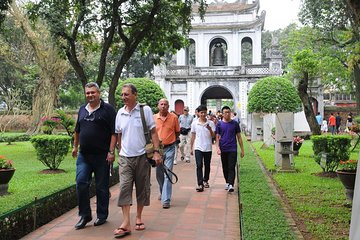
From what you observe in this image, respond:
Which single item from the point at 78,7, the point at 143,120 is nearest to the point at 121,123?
the point at 143,120

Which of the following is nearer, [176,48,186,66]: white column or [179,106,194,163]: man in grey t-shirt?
[179,106,194,163]: man in grey t-shirt

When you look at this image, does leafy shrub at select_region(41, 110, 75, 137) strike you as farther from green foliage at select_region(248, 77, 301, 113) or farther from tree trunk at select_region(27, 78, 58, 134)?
green foliage at select_region(248, 77, 301, 113)

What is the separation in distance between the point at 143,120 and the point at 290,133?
21.7ft

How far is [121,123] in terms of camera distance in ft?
16.7

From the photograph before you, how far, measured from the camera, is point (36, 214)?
5312 millimetres

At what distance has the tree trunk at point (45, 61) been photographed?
18859mm

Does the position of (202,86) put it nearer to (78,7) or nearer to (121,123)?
(78,7)

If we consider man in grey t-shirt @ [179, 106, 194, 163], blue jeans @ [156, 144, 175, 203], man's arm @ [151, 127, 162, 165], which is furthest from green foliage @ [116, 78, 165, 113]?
man's arm @ [151, 127, 162, 165]

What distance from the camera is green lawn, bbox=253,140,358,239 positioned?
5.25 m

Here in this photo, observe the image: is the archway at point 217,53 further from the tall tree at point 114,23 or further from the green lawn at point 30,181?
the tall tree at point 114,23

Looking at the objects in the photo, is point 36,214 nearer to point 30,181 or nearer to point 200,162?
point 200,162

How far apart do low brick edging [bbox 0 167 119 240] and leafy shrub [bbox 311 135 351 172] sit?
229 inches

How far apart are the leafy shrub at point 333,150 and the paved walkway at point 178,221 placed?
3.03m

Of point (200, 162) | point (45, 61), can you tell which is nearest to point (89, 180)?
point (200, 162)
